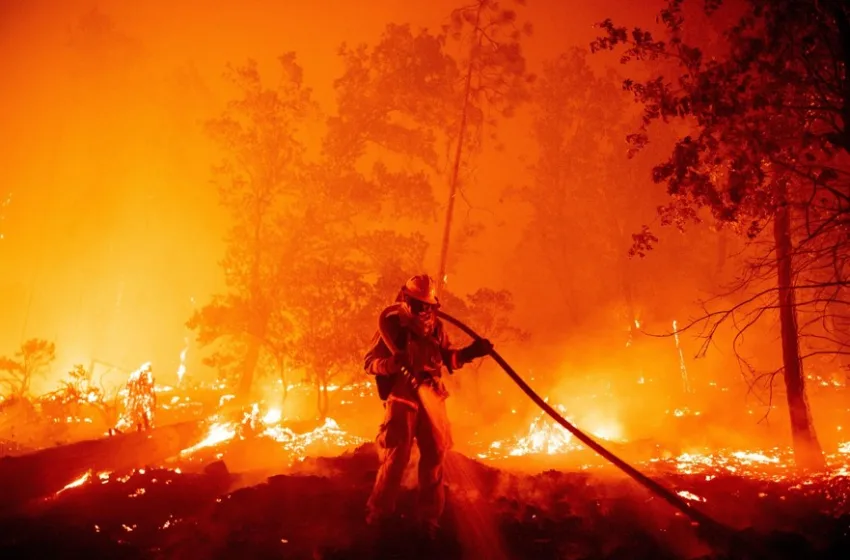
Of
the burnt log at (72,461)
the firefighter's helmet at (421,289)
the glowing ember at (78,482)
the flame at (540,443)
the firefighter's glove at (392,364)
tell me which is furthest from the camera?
the flame at (540,443)

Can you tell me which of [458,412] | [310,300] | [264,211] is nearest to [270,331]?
[310,300]

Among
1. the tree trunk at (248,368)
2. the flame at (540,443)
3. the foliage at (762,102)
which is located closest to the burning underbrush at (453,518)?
the foliage at (762,102)

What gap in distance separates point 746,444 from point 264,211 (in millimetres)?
19930

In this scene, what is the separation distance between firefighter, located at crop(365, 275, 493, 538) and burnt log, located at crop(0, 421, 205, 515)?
5.15 metres

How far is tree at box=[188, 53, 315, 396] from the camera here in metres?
21.3

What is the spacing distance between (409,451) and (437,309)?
1.70 metres

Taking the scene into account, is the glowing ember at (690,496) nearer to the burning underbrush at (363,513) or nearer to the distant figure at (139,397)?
the burning underbrush at (363,513)

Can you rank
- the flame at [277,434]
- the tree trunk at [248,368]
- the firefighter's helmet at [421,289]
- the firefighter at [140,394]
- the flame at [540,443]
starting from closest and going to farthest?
1. the firefighter's helmet at [421,289]
2. the flame at [277,434]
3. the flame at [540,443]
4. the firefighter at [140,394]
5. the tree trunk at [248,368]

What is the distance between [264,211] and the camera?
2281 cm

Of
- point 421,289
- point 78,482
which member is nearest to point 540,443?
point 421,289

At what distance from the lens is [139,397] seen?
1511 cm

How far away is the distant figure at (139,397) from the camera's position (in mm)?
14648

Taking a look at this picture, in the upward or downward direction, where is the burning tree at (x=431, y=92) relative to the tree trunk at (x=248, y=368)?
upward

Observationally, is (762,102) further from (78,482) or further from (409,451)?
(78,482)
